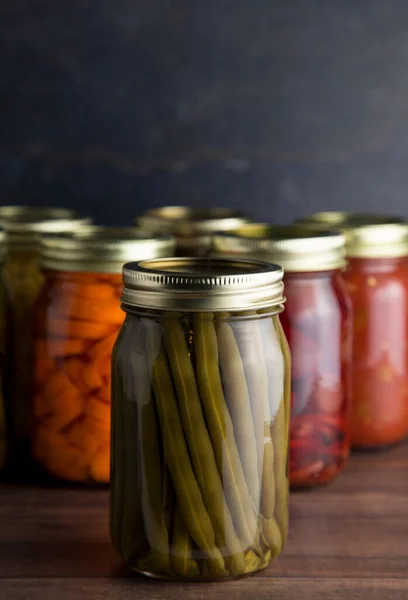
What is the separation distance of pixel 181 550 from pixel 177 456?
0.08m

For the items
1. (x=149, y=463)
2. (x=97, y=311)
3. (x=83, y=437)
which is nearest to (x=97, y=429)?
(x=83, y=437)

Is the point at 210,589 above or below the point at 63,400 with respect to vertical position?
below

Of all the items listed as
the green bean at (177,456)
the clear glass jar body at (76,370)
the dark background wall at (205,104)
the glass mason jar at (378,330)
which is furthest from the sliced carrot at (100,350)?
the dark background wall at (205,104)

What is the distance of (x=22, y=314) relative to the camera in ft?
3.91

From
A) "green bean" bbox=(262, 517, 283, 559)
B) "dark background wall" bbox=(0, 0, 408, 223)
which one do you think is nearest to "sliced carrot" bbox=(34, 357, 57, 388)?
"green bean" bbox=(262, 517, 283, 559)

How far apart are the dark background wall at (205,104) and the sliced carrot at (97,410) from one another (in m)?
0.49

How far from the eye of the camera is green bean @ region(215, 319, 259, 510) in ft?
2.71

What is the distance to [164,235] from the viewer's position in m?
1.11

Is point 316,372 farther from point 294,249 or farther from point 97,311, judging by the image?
point 97,311

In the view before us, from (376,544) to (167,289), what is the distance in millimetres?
344

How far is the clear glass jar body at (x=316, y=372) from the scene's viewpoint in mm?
1059

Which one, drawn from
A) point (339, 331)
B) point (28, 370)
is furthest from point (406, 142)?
point (28, 370)

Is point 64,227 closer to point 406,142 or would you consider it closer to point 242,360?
point 242,360

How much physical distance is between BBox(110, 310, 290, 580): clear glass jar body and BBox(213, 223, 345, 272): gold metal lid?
0.62ft
